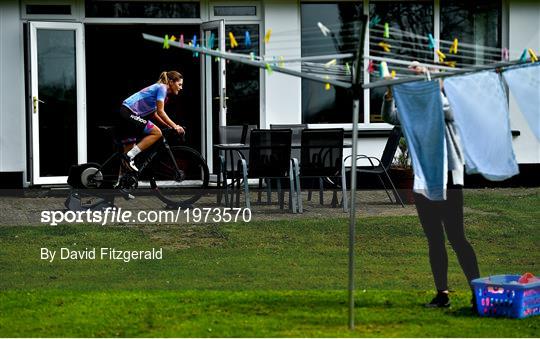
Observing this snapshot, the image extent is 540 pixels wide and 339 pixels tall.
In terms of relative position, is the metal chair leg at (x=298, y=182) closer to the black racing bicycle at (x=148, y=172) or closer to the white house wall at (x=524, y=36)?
the black racing bicycle at (x=148, y=172)

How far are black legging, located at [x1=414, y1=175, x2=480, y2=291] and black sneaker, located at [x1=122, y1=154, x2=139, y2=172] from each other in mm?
7200

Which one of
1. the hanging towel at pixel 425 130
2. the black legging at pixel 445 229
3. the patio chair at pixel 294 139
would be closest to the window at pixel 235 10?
the patio chair at pixel 294 139

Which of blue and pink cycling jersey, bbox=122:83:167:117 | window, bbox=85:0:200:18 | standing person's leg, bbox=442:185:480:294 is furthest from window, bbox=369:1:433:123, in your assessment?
standing person's leg, bbox=442:185:480:294

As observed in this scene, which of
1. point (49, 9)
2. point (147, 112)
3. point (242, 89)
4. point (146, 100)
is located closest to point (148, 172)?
point (147, 112)

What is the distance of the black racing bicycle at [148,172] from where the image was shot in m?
15.2

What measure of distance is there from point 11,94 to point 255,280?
327 inches

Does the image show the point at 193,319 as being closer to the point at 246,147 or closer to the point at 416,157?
the point at 416,157

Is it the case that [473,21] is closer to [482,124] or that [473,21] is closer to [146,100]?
[146,100]

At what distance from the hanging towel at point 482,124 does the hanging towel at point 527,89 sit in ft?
0.36

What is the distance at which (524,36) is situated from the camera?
18.1 meters

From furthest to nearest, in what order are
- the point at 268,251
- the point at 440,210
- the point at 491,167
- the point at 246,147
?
the point at 246,147
the point at 268,251
the point at 440,210
the point at 491,167

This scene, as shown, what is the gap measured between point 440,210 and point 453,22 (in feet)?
33.8

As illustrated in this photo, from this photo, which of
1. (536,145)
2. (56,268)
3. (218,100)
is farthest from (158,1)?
(56,268)

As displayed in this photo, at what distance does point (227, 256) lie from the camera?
37.3ft
